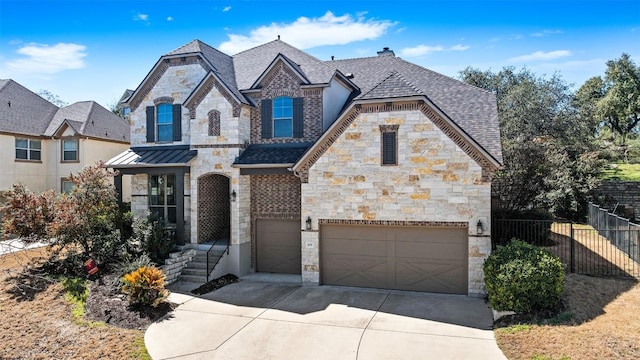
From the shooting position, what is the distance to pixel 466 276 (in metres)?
13.7

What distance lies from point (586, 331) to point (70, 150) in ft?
88.8

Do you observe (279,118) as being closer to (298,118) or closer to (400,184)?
(298,118)

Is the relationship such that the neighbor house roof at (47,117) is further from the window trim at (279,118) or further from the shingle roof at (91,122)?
the window trim at (279,118)

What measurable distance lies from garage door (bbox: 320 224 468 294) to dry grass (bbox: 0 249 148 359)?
22.4 feet

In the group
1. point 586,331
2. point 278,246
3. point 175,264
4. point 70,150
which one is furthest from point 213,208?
point 586,331

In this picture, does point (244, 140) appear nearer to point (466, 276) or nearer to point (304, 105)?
point (304, 105)

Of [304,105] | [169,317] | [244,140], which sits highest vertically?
[304,105]

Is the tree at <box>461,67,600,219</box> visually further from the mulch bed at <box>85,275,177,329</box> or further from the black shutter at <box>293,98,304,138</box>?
the mulch bed at <box>85,275,177,329</box>

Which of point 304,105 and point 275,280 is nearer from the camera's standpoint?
point 275,280

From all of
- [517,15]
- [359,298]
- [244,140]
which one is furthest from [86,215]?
[517,15]

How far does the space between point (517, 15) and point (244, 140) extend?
450 inches

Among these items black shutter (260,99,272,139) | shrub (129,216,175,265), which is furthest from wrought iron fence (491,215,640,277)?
shrub (129,216,175,265)

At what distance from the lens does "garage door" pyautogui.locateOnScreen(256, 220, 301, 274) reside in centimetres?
1686

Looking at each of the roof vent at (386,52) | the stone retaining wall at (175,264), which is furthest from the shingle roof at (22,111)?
the roof vent at (386,52)
